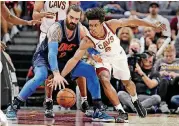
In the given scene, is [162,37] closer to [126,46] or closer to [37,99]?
[126,46]

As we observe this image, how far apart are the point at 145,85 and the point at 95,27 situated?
258cm

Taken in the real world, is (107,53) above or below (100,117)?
above

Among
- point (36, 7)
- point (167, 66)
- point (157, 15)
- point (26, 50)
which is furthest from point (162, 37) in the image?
point (36, 7)

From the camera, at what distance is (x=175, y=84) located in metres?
10.3

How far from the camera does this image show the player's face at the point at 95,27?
7914 mm

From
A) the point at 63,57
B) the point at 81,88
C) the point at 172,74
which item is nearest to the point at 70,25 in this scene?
the point at 63,57

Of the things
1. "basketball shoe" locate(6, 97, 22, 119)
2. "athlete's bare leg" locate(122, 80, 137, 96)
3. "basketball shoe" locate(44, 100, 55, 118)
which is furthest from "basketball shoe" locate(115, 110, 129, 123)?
"basketball shoe" locate(6, 97, 22, 119)

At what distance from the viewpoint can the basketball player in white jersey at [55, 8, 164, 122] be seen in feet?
26.0

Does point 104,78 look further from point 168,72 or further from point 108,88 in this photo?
point 168,72

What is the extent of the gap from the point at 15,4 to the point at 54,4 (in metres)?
3.89

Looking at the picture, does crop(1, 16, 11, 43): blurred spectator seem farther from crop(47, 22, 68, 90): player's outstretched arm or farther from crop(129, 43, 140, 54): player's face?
crop(47, 22, 68, 90): player's outstretched arm

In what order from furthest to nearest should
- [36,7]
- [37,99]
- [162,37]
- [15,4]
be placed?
1. [15,4]
2. [162,37]
3. [37,99]
4. [36,7]

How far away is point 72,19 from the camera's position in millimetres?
8219

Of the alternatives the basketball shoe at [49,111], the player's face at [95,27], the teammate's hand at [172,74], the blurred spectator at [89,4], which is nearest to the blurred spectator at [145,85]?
the teammate's hand at [172,74]
